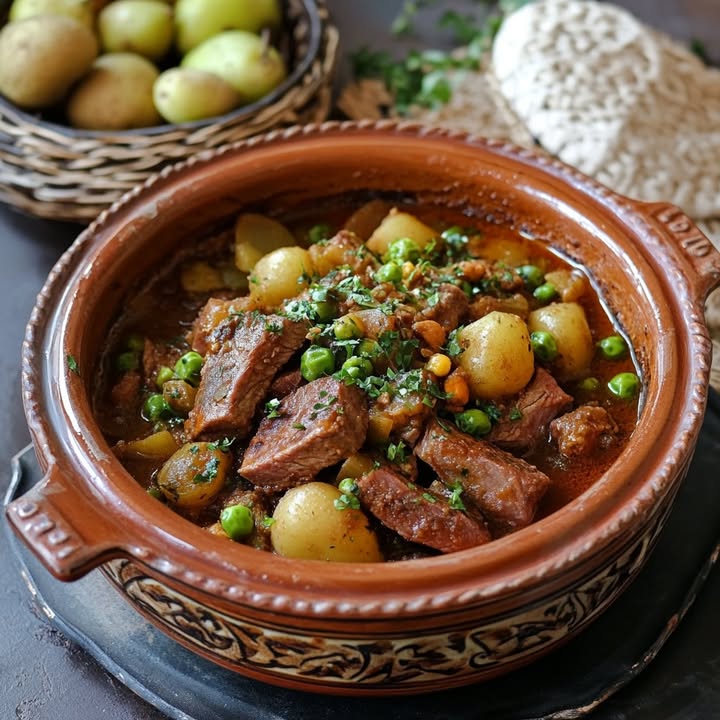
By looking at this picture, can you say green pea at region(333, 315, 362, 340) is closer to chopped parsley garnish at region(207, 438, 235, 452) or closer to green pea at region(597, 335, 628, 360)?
chopped parsley garnish at region(207, 438, 235, 452)

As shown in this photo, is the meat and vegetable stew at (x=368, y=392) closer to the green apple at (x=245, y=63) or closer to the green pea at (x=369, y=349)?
the green pea at (x=369, y=349)

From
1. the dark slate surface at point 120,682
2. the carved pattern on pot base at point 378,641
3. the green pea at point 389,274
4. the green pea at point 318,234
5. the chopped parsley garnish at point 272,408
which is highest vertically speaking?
the green pea at point 389,274

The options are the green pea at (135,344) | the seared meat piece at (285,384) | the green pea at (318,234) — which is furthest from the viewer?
the green pea at (318,234)

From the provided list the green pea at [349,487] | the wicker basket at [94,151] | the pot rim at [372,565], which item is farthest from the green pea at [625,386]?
the wicker basket at [94,151]

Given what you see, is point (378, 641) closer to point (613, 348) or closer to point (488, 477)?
point (488, 477)

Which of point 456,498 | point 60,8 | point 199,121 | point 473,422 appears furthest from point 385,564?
point 60,8

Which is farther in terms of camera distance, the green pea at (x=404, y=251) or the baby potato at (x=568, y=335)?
the green pea at (x=404, y=251)
